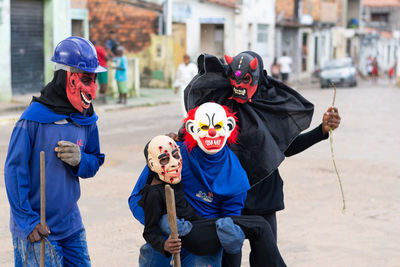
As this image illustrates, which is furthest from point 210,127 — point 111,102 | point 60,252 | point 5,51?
point 111,102

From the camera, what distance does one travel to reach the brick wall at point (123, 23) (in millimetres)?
26031

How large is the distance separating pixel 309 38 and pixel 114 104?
89.6 feet

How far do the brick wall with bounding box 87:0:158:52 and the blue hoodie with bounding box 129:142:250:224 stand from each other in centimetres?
2243

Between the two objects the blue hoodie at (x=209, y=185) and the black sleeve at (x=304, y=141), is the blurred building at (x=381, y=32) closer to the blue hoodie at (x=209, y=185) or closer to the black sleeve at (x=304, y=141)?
the black sleeve at (x=304, y=141)

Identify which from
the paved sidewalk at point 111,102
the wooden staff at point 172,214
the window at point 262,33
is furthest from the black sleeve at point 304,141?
the window at point 262,33

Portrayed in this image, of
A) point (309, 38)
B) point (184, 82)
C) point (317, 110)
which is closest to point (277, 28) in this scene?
point (309, 38)

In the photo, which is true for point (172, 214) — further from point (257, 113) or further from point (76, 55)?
point (257, 113)

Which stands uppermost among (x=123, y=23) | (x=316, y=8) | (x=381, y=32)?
(x=316, y=8)

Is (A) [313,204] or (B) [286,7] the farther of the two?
(B) [286,7]

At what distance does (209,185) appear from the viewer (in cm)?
358

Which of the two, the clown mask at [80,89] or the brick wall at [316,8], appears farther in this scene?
the brick wall at [316,8]

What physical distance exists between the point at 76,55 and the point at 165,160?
748 millimetres

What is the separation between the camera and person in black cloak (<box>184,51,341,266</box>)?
13.5ft

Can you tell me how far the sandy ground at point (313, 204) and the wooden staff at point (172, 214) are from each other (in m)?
2.52
